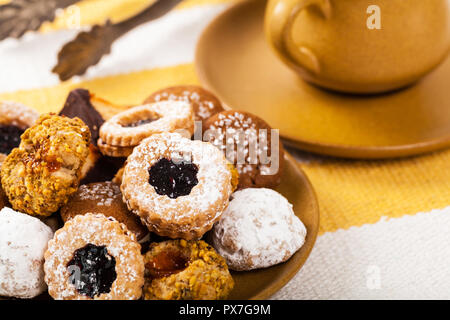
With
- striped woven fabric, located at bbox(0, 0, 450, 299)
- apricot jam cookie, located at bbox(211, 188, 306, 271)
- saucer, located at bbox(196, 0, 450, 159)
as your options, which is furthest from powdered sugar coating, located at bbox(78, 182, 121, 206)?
saucer, located at bbox(196, 0, 450, 159)

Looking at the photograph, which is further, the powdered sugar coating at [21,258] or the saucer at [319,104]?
the saucer at [319,104]

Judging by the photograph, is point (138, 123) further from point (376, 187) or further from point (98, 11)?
point (98, 11)

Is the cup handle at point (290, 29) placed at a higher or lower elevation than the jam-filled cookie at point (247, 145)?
higher

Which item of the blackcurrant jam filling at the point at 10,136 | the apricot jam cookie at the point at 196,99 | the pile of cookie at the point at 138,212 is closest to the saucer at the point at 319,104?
the apricot jam cookie at the point at 196,99

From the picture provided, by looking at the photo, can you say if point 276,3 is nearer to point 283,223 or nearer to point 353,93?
point 353,93

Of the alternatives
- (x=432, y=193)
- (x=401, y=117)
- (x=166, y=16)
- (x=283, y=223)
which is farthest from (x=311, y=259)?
(x=166, y=16)

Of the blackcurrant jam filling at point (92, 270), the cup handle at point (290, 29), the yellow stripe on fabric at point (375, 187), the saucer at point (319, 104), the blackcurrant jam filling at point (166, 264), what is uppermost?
the cup handle at point (290, 29)

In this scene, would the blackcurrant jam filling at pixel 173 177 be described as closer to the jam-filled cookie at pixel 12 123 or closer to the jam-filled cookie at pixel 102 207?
the jam-filled cookie at pixel 102 207

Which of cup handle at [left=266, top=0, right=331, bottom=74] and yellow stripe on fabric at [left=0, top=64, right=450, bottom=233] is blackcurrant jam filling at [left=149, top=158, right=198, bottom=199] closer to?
yellow stripe on fabric at [left=0, top=64, right=450, bottom=233]
